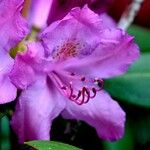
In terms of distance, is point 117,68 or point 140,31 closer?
point 117,68

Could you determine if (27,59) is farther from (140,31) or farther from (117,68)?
(140,31)

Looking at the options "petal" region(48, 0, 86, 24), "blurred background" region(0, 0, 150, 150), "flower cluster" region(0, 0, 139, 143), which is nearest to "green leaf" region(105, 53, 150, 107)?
"blurred background" region(0, 0, 150, 150)

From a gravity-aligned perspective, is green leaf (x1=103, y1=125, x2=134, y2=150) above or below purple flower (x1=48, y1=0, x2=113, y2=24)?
below

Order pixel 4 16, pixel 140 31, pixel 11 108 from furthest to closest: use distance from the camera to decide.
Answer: pixel 140 31 < pixel 11 108 < pixel 4 16

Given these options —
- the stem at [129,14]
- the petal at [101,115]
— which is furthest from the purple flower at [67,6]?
the stem at [129,14]

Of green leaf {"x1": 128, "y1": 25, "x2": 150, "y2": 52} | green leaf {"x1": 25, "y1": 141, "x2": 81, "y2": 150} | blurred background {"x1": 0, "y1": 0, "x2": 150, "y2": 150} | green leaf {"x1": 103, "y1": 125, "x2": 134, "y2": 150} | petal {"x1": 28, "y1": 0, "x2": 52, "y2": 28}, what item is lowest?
green leaf {"x1": 103, "y1": 125, "x2": 134, "y2": 150}

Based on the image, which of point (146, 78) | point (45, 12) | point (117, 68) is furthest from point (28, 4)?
point (146, 78)

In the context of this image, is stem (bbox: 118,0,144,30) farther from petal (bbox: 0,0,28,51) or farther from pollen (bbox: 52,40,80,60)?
petal (bbox: 0,0,28,51)

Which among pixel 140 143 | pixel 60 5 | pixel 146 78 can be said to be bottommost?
pixel 140 143
